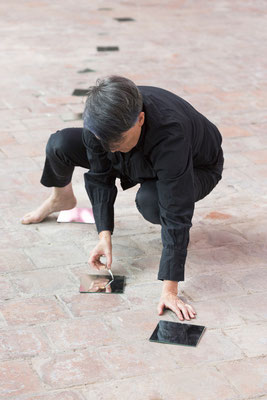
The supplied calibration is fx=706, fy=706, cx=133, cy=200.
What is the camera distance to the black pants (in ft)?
9.83

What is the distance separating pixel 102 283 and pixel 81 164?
2.05 feet

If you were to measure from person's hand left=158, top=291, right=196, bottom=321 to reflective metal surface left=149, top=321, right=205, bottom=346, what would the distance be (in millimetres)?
55

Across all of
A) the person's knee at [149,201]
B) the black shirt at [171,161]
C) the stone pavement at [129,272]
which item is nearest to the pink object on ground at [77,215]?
the stone pavement at [129,272]

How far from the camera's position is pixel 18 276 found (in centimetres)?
306

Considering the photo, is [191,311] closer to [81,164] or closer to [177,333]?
[177,333]

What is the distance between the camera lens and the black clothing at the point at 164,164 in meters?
2.67

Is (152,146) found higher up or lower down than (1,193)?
higher up

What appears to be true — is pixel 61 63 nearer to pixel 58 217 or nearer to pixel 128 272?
pixel 58 217

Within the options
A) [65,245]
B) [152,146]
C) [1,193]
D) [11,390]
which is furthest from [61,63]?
[11,390]

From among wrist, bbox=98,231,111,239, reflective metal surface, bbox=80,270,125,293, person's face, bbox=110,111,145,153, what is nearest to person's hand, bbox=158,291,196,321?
reflective metal surface, bbox=80,270,125,293

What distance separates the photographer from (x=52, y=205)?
357cm

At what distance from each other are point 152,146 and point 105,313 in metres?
0.68

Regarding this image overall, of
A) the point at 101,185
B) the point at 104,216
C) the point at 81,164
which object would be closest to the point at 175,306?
the point at 104,216

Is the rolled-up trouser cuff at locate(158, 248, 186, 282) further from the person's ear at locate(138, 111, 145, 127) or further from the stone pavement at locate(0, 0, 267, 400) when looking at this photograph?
the person's ear at locate(138, 111, 145, 127)
